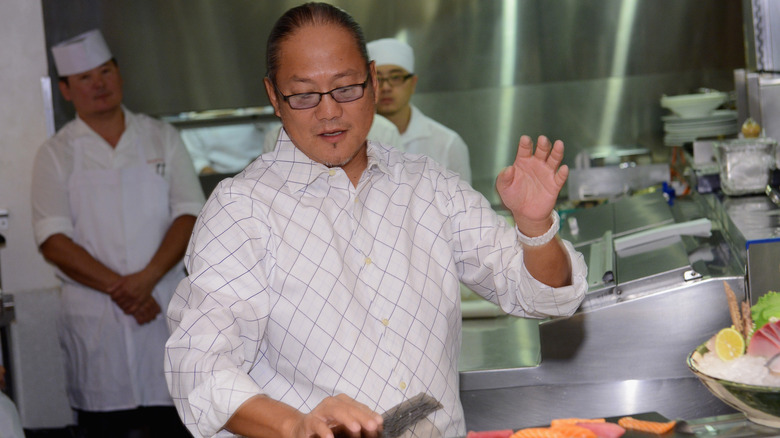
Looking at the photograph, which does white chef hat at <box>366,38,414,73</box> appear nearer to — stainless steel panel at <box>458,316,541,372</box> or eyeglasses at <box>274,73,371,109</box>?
stainless steel panel at <box>458,316,541,372</box>

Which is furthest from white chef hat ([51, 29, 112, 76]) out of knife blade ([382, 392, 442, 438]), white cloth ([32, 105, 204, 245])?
knife blade ([382, 392, 442, 438])

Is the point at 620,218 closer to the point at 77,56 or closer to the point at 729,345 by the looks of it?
the point at 729,345

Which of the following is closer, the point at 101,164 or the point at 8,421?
the point at 8,421

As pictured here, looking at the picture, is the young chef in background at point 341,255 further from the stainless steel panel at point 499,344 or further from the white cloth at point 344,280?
the stainless steel panel at point 499,344

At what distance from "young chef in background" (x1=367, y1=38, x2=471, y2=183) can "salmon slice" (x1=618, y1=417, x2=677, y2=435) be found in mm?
2796

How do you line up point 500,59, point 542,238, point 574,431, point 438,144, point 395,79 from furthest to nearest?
point 500,59
point 438,144
point 395,79
point 542,238
point 574,431

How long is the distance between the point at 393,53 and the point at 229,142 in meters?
0.90

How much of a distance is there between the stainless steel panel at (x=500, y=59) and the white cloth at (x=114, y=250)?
2.36 feet

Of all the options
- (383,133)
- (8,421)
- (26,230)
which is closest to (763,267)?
(8,421)

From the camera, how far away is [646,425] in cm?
121

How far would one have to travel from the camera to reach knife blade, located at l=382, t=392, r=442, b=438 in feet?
3.87

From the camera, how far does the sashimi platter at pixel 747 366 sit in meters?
1.22

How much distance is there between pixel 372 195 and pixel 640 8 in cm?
338

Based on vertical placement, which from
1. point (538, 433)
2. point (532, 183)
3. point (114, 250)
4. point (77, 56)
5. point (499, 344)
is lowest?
point (499, 344)
